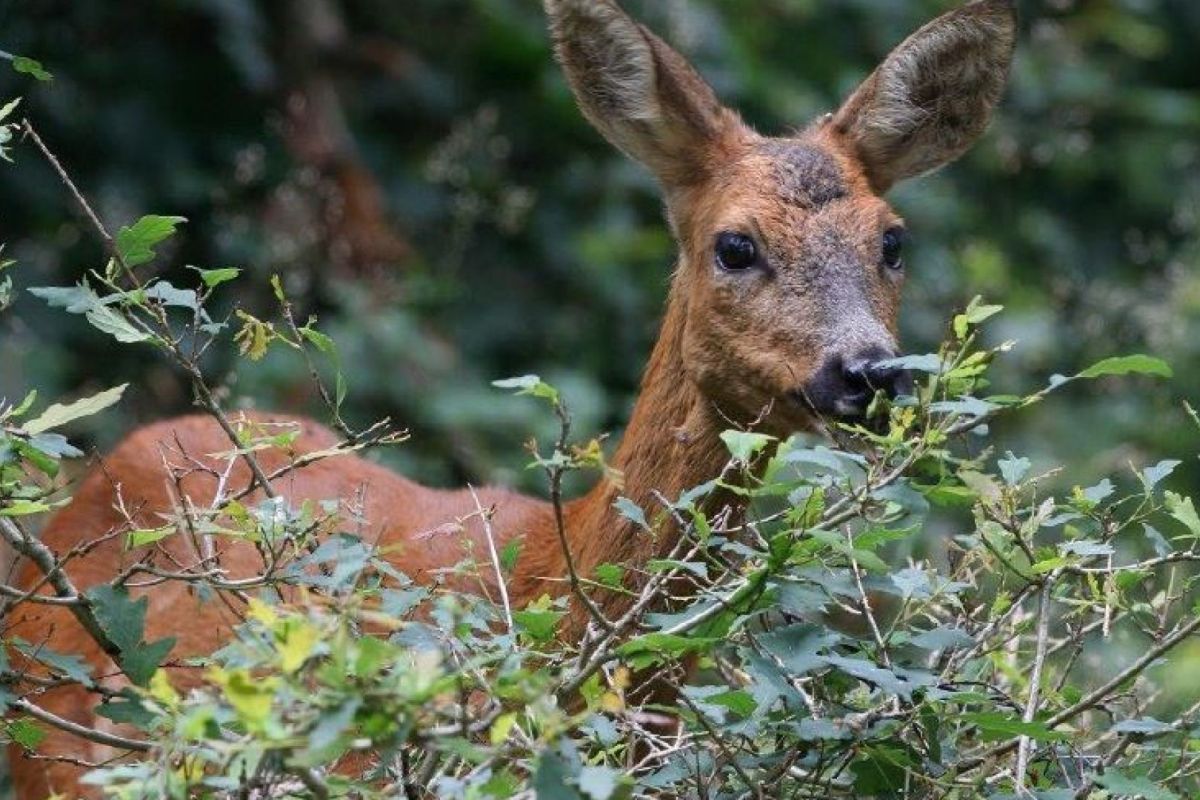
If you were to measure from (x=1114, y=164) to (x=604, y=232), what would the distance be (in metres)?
2.81

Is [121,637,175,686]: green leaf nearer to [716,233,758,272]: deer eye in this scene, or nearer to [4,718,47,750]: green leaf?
[4,718,47,750]: green leaf

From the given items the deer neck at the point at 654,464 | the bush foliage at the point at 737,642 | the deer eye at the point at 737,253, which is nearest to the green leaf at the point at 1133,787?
the bush foliage at the point at 737,642

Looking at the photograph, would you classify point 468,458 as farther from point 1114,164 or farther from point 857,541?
point 857,541

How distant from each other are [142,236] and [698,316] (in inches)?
69.7

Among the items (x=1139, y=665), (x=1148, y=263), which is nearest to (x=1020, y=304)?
(x=1148, y=263)

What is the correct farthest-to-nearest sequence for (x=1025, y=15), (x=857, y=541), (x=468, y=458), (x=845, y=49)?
1. (x=1025, y=15)
2. (x=845, y=49)
3. (x=468, y=458)
4. (x=857, y=541)

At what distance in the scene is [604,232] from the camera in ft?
31.0

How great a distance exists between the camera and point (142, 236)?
374 centimetres

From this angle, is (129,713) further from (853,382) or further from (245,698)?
(853,382)

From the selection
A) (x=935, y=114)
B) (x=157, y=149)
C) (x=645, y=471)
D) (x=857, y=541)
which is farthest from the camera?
(x=157, y=149)

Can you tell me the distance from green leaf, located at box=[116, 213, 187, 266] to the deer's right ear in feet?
6.99

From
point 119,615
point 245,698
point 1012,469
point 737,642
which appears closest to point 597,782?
point 245,698

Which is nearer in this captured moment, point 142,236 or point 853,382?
point 142,236

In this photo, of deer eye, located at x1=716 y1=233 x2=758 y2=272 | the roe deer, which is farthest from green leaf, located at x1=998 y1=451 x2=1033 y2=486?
deer eye, located at x1=716 y1=233 x2=758 y2=272
